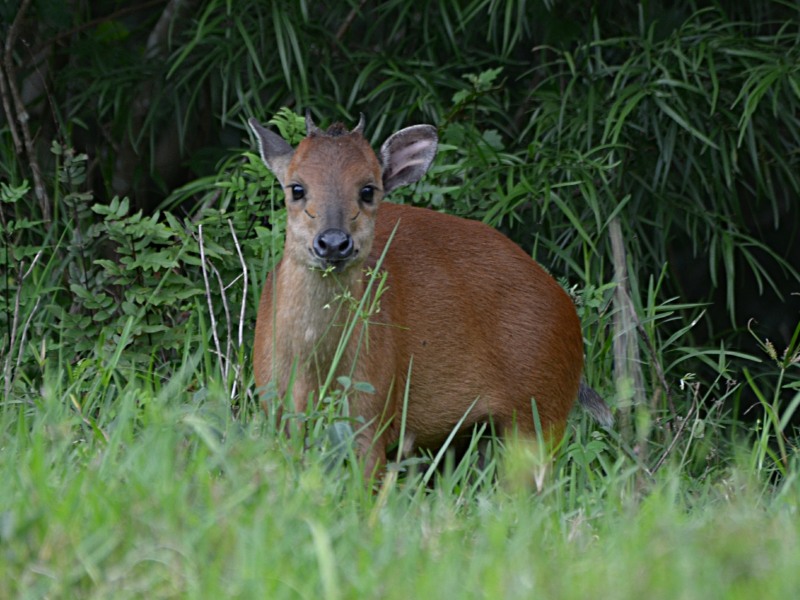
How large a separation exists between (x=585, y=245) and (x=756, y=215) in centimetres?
125

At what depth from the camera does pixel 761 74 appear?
547 cm

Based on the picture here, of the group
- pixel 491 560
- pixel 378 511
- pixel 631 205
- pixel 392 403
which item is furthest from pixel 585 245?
pixel 491 560

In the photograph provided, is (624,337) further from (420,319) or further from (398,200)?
(398,200)

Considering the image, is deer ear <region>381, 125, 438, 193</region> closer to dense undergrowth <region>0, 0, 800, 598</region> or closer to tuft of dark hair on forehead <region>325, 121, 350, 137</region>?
tuft of dark hair on forehead <region>325, 121, 350, 137</region>

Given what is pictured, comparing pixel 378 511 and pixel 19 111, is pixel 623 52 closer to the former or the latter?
pixel 19 111

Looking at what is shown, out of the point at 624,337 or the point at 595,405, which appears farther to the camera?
the point at 595,405

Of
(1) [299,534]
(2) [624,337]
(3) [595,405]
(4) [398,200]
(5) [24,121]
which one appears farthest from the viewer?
(5) [24,121]

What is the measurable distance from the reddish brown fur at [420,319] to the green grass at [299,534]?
94cm

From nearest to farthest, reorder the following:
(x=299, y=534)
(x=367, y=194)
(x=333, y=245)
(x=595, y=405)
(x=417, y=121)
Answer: (x=299, y=534)
(x=333, y=245)
(x=367, y=194)
(x=595, y=405)
(x=417, y=121)

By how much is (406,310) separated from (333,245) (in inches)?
22.1

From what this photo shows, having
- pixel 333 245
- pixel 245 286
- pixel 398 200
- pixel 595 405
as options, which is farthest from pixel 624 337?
pixel 398 200

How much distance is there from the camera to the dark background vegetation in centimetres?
498

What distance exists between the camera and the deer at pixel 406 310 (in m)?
4.11

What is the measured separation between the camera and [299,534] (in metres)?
2.51
